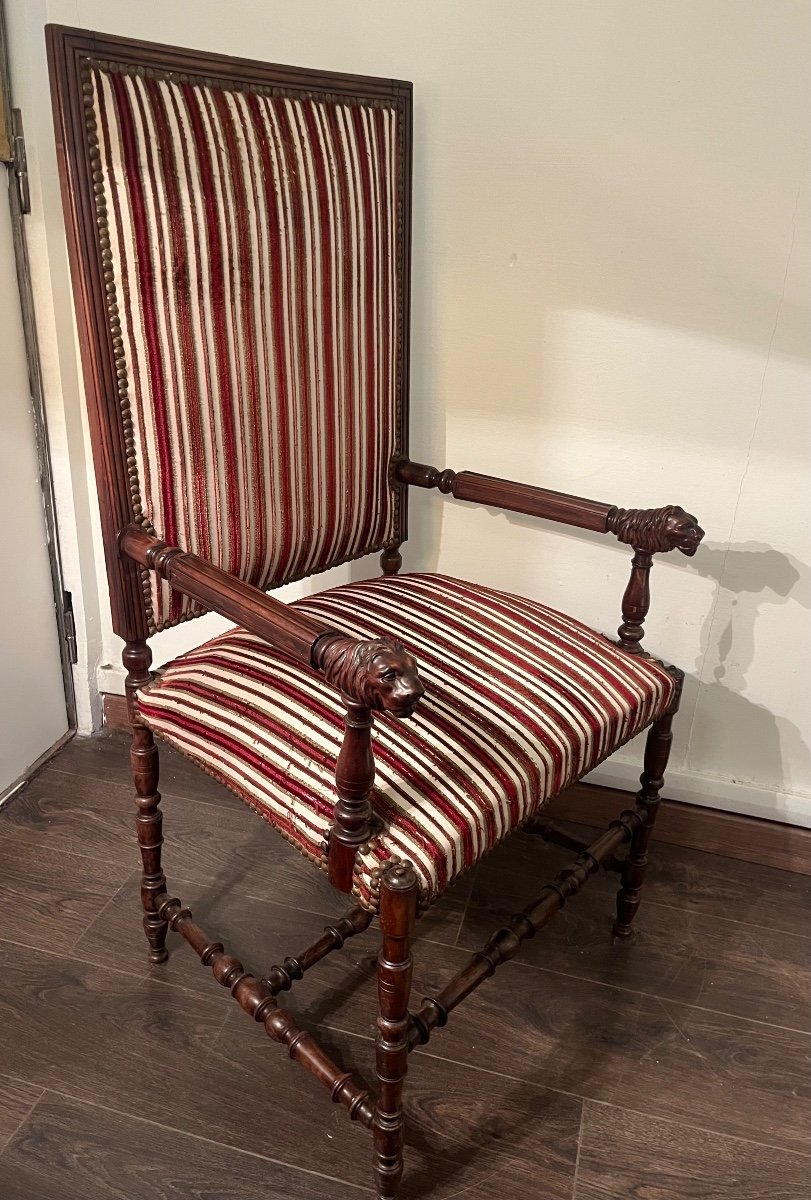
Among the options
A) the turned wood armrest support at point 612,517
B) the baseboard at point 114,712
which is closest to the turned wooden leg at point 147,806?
the turned wood armrest support at point 612,517

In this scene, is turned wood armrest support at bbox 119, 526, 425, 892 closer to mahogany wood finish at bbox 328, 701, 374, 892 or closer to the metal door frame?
mahogany wood finish at bbox 328, 701, 374, 892

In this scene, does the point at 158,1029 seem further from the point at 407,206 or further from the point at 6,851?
the point at 407,206

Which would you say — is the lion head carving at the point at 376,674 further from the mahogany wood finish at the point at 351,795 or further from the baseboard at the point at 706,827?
the baseboard at the point at 706,827

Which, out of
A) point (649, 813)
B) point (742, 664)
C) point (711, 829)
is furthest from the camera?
point (711, 829)

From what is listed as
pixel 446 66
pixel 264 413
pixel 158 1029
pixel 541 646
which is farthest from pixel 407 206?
pixel 158 1029

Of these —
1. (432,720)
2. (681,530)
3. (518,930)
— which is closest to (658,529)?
(681,530)

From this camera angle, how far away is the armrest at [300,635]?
0.83 m

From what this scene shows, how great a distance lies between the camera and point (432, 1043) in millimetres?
1343

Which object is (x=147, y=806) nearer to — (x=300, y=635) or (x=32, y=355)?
(x=300, y=635)

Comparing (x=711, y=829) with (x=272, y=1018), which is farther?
(x=711, y=829)

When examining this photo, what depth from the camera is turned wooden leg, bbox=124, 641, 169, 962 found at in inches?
48.4

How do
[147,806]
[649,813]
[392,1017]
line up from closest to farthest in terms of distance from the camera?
1. [392,1017]
2. [147,806]
3. [649,813]

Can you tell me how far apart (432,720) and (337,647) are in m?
0.25

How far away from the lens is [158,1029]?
1.33m
